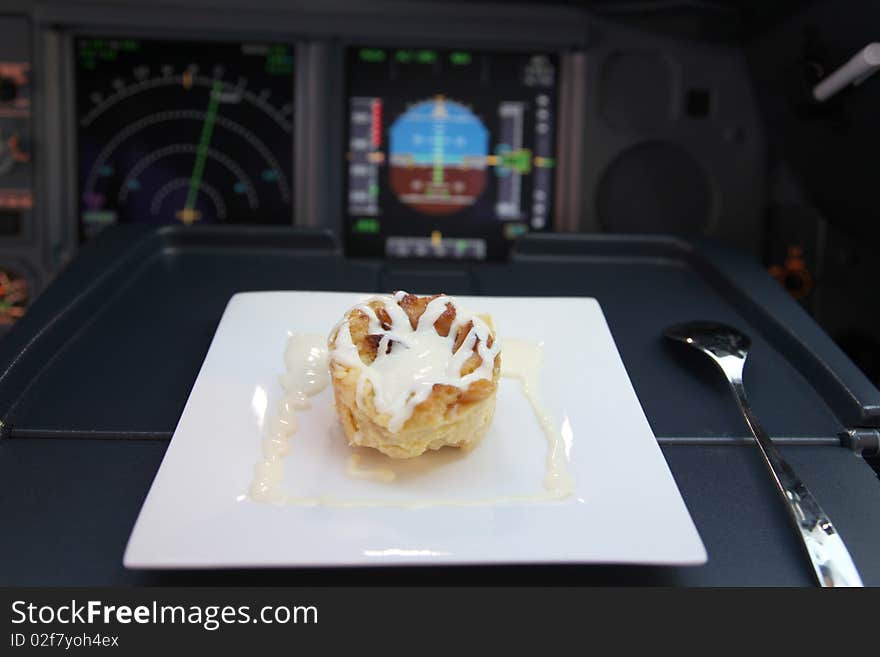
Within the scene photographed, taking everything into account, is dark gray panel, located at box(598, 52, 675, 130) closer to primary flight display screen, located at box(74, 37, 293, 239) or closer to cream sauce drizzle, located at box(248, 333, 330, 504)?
primary flight display screen, located at box(74, 37, 293, 239)

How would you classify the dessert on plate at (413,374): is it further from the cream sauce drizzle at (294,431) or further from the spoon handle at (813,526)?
the spoon handle at (813,526)

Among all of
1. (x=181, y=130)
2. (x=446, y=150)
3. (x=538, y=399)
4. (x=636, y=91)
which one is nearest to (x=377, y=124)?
(x=446, y=150)

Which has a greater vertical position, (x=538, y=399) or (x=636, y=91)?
(x=636, y=91)

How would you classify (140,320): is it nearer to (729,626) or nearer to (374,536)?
(374,536)

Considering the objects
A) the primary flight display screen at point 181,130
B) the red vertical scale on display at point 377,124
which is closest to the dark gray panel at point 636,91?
the red vertical scale on display at point 377,124

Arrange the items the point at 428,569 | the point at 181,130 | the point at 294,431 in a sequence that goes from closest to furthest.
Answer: the point at 428,569 → the point at 294,431 → the point at 181,130

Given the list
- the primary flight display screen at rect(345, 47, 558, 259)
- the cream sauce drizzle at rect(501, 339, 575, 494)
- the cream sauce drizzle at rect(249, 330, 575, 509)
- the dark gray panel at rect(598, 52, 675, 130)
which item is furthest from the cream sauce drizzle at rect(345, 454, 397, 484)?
the dark gray panel at rect(598, 52, 675, 130)

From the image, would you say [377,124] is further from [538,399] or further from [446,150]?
[538,399]
